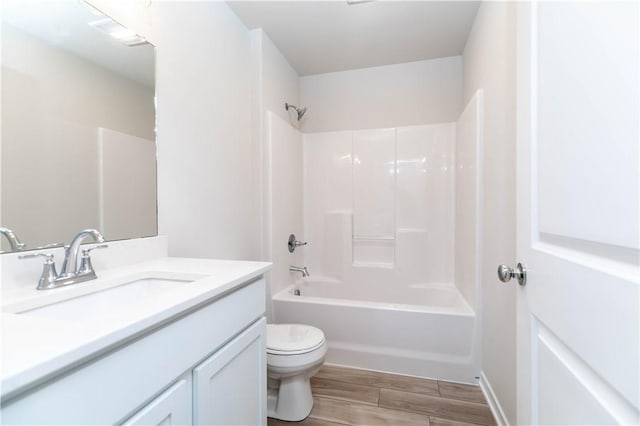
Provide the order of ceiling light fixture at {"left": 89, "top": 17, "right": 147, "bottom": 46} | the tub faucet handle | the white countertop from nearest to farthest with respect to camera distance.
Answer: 1. the white countertop
2. ceiling light fixture at {"left": 89, "top": 17, "right": 147, "bottom": 46}
3. the tub faucet handle

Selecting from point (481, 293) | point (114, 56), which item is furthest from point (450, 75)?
point (114, 56)

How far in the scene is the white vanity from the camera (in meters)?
0.46

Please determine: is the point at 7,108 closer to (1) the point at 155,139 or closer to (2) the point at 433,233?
(1) the point at 155,139

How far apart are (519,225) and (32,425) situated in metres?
1.19

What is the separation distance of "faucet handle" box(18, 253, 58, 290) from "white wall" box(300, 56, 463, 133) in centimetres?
241

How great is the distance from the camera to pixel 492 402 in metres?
1.62

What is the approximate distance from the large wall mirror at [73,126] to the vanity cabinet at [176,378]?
2.01ft

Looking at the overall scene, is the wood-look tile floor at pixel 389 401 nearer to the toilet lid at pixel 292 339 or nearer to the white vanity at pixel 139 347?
the toilet lid at pixel 292 339

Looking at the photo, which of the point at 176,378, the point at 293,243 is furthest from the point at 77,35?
the point at 293,243

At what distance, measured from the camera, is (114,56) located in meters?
1.20

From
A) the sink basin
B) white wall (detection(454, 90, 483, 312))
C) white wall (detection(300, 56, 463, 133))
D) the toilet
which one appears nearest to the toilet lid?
the toilet

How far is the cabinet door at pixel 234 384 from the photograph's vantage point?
0.81m

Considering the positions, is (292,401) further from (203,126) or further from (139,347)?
(203,126)

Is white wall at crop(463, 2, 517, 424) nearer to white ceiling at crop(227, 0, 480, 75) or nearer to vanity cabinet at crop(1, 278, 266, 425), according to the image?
white ceiling at crop(227, 0, 480, 75)
